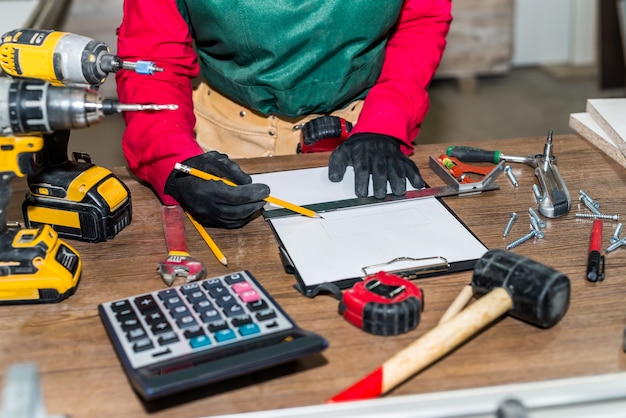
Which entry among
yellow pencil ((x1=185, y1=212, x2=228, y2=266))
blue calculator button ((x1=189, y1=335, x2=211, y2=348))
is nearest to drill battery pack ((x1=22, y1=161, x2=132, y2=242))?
yellow pencil ((x1=185, y1=212, x2=228, y2=266))

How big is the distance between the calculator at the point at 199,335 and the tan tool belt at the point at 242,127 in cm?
63

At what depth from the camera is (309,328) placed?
2.67 ft

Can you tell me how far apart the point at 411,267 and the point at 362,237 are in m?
0.09

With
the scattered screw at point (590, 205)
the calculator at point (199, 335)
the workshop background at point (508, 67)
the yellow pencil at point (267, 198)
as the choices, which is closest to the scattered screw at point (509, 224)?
the scattered screw at point (590, 205)

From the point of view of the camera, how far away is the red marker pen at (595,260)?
0.89 metres

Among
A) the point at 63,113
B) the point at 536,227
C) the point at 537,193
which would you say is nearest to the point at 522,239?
the point at 536,227

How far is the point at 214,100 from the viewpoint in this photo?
1.48m

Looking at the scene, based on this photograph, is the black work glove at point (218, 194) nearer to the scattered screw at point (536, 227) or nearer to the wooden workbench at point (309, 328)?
the wooden workbench at point (309, 328)

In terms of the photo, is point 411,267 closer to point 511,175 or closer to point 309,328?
point 309,328

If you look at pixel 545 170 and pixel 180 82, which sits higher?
pixel 180 82

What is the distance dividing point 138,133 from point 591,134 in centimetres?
71

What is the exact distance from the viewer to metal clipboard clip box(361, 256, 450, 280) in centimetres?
90

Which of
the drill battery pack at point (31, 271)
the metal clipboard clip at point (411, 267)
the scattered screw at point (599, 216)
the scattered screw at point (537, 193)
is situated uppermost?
the drill battery pack at point (31, 271)

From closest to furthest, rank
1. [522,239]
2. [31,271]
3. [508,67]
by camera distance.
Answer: [31,271], [522,239], [508,67]
